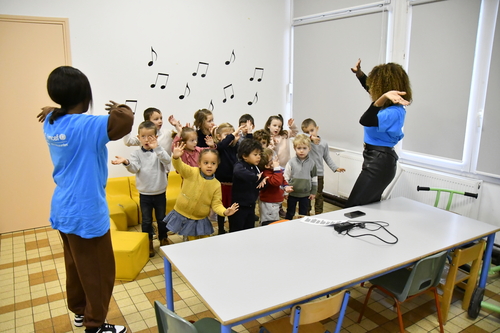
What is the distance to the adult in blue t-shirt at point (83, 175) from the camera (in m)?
1.96

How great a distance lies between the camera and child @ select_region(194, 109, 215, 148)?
392cm

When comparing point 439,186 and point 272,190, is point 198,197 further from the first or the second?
point 439,186

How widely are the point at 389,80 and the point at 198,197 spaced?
1.68m

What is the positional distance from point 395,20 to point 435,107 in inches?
42.2

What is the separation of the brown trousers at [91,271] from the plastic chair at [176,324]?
2.08 feet

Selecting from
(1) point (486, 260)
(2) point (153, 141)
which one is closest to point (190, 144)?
(2) point (153, 141)

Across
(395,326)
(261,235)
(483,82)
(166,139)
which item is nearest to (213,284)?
(261,235)

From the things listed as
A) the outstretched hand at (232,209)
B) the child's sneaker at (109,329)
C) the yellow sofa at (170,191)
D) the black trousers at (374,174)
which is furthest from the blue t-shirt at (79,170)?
the yellow sofa at (170,191)

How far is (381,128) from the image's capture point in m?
2.65

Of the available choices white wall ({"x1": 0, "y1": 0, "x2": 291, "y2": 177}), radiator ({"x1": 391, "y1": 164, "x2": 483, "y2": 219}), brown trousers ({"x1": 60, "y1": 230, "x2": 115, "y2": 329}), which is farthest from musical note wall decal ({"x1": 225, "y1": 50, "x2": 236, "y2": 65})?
brown trousers ({"x1": 60, "y1": 230, "x2": 115, "y2": 329})

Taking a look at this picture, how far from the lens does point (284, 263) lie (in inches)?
76.9

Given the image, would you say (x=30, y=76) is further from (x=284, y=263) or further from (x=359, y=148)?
(x=359, y=148)

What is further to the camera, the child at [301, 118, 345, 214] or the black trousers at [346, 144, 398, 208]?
the child at [301, 118, 345, 214]

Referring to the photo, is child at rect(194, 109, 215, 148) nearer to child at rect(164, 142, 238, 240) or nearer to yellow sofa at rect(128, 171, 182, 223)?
yellow sofa at rect(128, 171, 182, 223)
